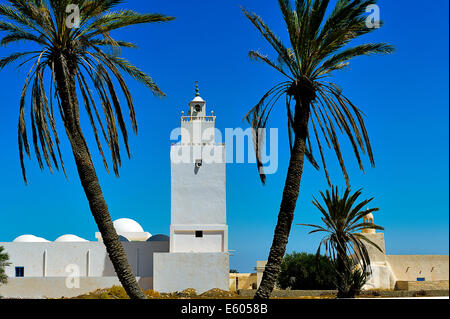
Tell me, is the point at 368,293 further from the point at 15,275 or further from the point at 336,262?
the point at 15,275

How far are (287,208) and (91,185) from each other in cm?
512

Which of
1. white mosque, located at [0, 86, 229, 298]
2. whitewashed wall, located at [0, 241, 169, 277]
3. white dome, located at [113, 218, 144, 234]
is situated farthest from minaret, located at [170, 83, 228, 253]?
white dome, located at [113, 218, 144, 234]

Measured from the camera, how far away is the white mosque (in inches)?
1273

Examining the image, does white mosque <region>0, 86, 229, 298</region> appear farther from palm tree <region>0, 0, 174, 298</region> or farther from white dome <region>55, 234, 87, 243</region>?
palm tree <region>0, 0, 174, 298</region>

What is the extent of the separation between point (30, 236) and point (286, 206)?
3120 centimetres

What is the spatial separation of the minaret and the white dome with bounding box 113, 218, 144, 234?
34.2 feet

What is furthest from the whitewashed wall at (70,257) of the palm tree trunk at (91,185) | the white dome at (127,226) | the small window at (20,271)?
the palm tree trunk at (91,185)

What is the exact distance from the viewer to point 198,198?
3362cm

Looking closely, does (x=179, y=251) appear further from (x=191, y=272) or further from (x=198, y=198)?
(x=198, y=198)

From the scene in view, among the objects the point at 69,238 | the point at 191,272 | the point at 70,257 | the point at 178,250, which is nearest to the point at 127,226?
the point at 69,238

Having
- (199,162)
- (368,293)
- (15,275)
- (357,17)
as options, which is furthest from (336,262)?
(15,275)
